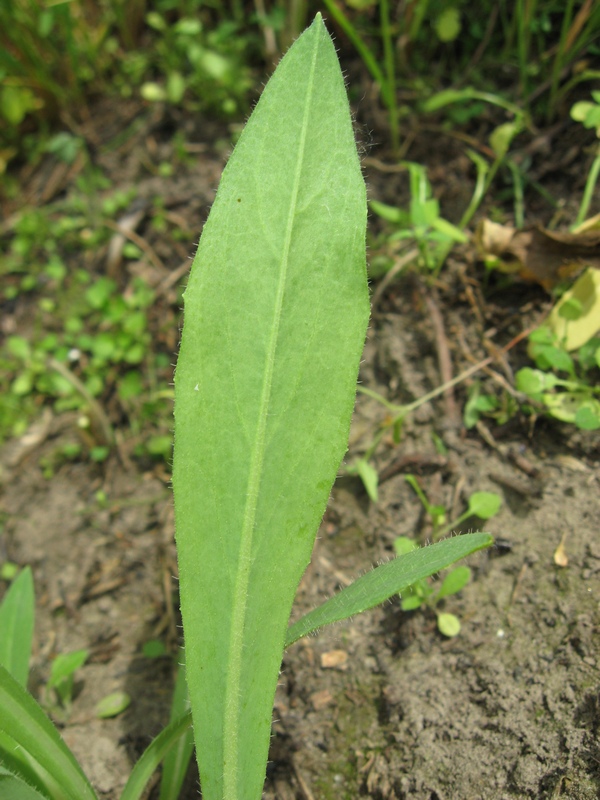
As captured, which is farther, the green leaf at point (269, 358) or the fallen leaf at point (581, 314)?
the fallen leaf at point (581, 314)

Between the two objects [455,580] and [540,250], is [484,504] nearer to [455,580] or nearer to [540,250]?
[455,580]

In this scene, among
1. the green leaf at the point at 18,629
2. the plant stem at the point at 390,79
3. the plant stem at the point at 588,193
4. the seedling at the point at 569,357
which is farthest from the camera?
the plant stem at the point at 390,79

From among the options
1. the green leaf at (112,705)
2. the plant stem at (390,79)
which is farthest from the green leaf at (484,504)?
the plant stem at (390,79)

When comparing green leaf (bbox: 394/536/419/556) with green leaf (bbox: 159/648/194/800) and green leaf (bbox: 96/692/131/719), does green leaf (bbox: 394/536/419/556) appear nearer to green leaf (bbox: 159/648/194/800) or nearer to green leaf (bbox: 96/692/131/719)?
green leaf (bbox: 159/648/194/800)

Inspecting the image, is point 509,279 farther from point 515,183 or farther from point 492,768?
point 492,768

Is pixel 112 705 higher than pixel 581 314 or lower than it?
lower

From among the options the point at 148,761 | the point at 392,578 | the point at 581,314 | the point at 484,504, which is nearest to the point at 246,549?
the point at 392,578

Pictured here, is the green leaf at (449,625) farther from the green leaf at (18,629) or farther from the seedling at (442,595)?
the green leaf at (18,629)
